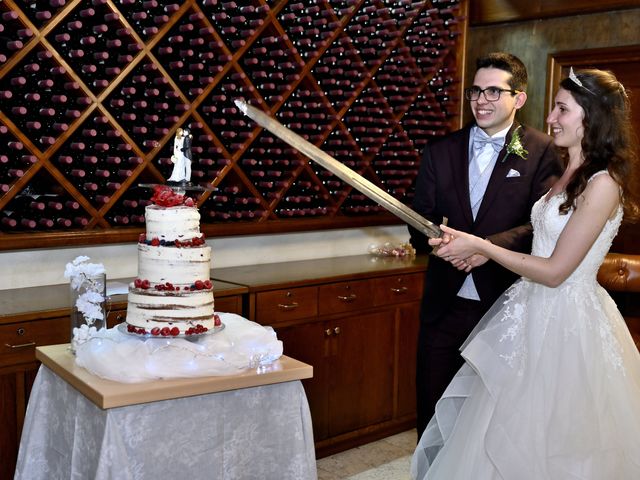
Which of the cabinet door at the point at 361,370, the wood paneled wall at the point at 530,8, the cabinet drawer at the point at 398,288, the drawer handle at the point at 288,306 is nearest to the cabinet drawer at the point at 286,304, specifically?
the drawer handle at the point at 288,306

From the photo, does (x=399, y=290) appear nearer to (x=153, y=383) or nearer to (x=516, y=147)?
(x=516, y=147)

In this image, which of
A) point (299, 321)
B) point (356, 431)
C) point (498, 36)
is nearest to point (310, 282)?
point (299, 321)

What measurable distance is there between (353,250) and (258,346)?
252 cm

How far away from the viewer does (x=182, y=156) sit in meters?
2.32

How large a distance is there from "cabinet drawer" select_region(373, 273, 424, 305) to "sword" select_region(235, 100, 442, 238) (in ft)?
4.73

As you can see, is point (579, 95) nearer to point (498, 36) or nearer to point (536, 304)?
point (536, 304)

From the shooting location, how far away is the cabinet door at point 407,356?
433 centimetres

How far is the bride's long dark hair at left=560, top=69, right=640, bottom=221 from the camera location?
250 cm

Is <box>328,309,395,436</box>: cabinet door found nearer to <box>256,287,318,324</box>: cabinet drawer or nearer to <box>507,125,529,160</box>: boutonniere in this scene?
<box>256,287,318,324</box>: cabinet drawer

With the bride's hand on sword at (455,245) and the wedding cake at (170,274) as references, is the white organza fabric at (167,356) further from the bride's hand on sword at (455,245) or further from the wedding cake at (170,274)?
the bride's hand on sword at (455,245)

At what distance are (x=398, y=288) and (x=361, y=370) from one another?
51 cm

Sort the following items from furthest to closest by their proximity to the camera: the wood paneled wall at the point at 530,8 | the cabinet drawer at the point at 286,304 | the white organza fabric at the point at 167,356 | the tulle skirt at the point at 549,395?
the wood paneled wall at the point at 530,8 < the cabinet drawer at the point at 286,304 < the tulle skirt at the point at 549,395 < the white organza fabric at the point at 167,356

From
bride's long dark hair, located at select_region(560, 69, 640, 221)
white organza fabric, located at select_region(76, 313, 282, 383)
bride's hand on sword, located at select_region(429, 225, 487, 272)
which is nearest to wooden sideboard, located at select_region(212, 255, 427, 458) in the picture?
bride's hand on sword, located at select_region(429, 225, 487, 272)

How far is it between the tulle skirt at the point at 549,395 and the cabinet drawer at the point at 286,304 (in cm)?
115
